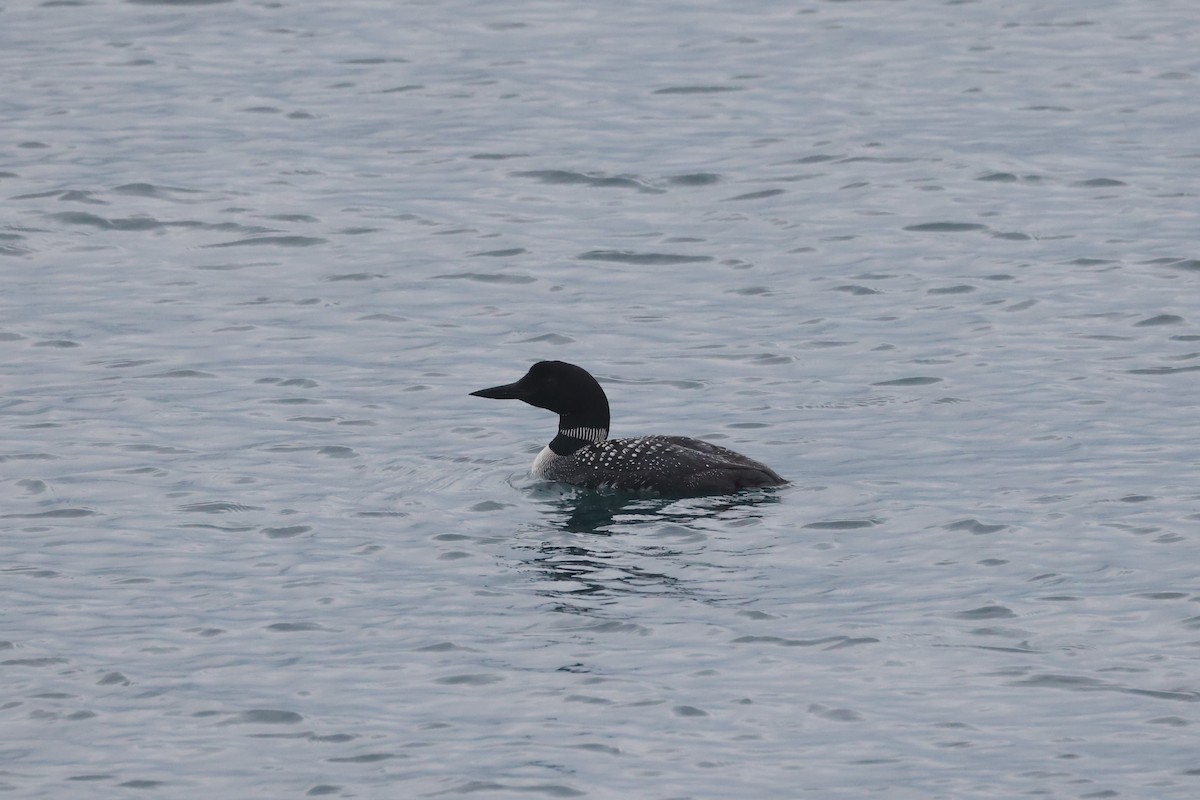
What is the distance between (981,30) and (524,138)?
243 inches

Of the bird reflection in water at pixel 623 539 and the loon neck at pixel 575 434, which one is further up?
the loon neck at pixel 575 434

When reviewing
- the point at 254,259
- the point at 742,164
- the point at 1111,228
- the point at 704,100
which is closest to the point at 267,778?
the point at 254,259

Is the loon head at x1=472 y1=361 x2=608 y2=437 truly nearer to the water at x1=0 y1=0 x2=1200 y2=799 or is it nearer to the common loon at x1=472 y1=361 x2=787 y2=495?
the common loon at x1=472 y1=361 x2=787 y2=495

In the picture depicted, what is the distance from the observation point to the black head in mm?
13055

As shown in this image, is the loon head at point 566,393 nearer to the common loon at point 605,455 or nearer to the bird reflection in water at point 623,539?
the common loon at point 605,455

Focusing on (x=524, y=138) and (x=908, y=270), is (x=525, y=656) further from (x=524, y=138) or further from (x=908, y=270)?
(x=524, y=138)

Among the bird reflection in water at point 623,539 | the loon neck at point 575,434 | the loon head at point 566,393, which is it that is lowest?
the bird reflection in water at point 623,539

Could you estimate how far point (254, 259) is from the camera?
1784 cm

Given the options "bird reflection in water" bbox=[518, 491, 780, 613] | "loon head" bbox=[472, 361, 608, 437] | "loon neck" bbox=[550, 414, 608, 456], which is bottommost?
"bird reflection in water" bbox=[518, 491, 780, 613]

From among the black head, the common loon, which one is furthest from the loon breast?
the black head

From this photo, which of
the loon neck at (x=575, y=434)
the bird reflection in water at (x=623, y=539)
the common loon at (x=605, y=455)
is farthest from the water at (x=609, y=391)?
the loon neck at (x=575, y=434)

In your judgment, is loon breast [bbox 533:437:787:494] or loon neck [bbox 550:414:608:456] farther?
loon neck [bbox 550:414:608:456]

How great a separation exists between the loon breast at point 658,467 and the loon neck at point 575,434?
0.06 meters

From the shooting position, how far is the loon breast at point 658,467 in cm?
1199
